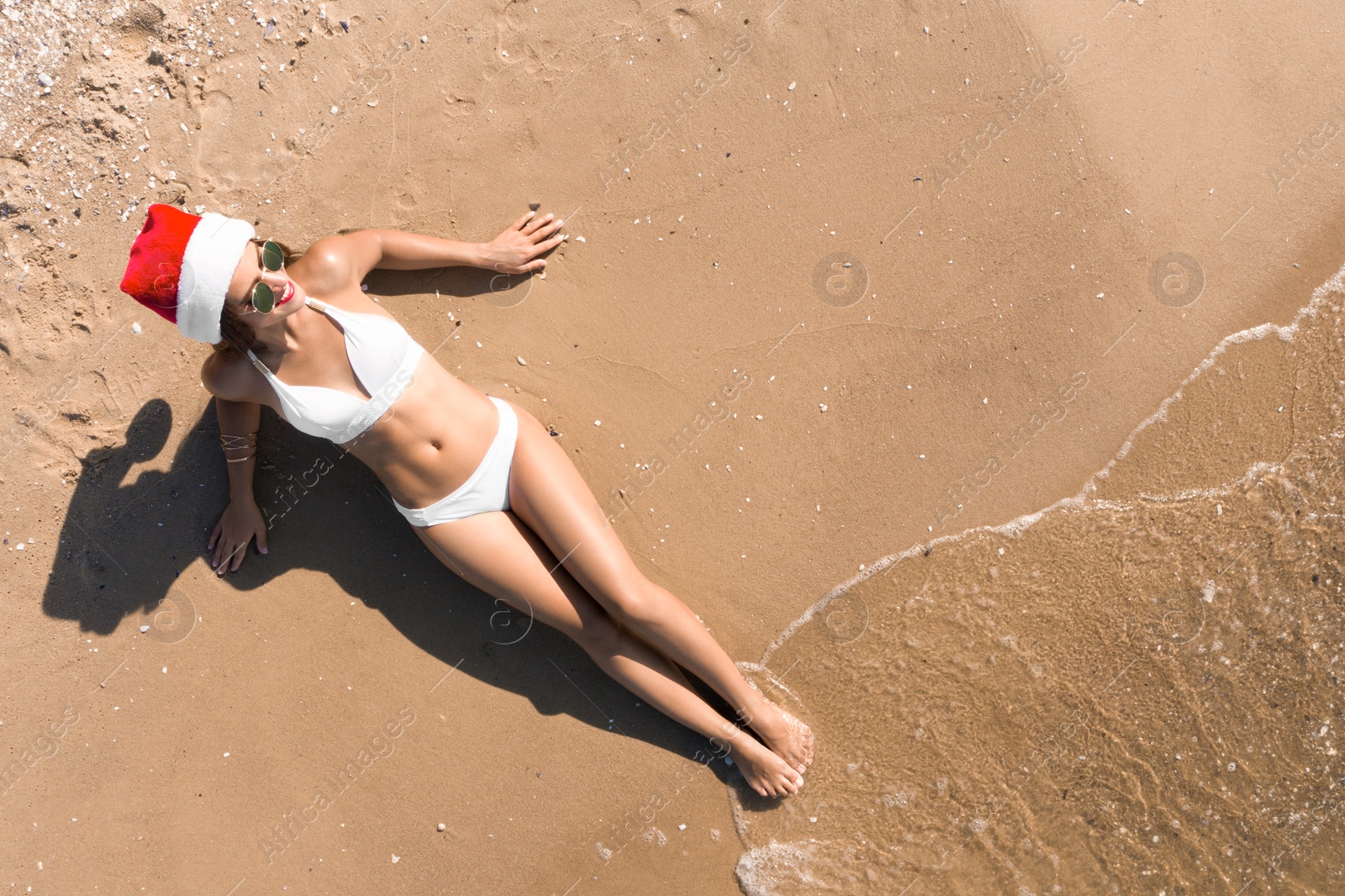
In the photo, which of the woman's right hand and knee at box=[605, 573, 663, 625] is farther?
the woman's right hand

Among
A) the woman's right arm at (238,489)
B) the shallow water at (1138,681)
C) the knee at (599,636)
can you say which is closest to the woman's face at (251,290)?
the woman's right arm at (238,489)

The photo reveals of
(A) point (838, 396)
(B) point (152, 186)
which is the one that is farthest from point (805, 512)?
(B) point (152, 186)

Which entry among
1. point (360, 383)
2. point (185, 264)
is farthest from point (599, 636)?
point (185, 264)

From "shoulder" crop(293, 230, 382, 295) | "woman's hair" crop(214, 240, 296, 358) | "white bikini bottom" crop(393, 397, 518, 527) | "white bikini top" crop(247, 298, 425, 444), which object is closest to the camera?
"woman's hair" crop(214, 240, 296, 358)

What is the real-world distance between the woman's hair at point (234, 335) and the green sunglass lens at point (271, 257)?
226 millimetres

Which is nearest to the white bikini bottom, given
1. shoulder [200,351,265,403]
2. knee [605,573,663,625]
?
knee [605,573,663,625]

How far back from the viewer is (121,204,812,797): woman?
3.24 m

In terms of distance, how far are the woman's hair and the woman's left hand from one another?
1.30m

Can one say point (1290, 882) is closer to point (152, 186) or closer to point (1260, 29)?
point (1260, 29)

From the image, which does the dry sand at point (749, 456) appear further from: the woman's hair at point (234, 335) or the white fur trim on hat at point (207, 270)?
the white fur trim on hat at point (207, 270)

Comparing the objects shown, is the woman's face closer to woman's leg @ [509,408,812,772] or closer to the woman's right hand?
woman's leg @ [509,408,812,772]

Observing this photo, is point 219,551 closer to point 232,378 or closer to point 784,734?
point 232,378

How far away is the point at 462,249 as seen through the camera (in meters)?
4.34

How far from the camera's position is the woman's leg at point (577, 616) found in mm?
4008
